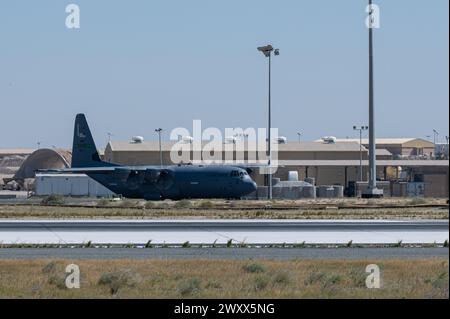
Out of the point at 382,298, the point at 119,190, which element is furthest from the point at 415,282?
the point at 119,190

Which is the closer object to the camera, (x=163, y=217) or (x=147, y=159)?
(x=163, y=217)

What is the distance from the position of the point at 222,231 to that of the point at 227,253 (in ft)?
33.1

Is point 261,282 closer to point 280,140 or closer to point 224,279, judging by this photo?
point 224,279

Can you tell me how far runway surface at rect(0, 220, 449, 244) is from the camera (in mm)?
37938

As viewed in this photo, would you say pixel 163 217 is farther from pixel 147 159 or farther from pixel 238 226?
pixel 147 159

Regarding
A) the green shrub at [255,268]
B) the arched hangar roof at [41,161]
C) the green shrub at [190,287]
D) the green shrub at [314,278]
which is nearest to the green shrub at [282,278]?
the green shrub at [314,278]

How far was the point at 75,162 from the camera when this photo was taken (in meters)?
85.6

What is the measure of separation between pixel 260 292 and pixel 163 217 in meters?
33.6

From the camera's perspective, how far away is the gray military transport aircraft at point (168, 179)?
79.4m

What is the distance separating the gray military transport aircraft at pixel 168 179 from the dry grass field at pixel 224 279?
5070cm

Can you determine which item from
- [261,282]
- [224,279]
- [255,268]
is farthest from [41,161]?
[261,282]
